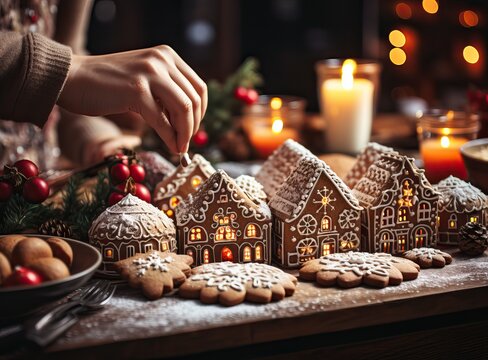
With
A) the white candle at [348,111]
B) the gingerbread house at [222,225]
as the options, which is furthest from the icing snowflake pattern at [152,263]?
the white candle at [348,111]

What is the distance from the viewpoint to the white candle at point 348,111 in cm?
244

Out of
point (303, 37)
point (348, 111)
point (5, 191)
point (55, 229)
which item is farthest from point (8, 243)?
point (303, 37)

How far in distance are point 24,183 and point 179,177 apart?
335mm

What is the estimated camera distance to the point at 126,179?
1.56 meters

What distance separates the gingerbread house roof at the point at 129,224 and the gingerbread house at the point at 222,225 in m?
0.05

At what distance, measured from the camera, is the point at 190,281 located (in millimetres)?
1229

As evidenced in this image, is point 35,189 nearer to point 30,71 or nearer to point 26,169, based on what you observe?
point 26,169

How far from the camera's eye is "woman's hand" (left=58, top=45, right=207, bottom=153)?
4.46 ft

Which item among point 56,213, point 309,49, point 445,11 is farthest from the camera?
point 309,49

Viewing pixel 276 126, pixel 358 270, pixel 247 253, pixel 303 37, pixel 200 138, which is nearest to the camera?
pixel 358 270

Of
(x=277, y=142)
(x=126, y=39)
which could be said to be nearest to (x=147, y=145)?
(x=277, y=142)

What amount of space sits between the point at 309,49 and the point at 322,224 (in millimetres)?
3995

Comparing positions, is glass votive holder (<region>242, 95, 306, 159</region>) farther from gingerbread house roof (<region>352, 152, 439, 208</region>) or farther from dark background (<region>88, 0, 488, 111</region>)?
dark background (<region>88, 0, 488, 111</region>)

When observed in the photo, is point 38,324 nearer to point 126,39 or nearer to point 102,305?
point 102,305
